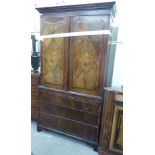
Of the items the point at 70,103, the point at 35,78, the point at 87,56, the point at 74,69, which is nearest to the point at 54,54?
the point at 74,69

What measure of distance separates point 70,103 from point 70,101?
0.03 meters

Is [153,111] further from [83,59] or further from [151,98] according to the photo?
[83,59]

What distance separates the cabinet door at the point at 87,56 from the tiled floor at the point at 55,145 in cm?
79

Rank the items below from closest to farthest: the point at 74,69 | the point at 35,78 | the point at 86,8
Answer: the point at 86,8
the point at 74,69
the point at 35,78

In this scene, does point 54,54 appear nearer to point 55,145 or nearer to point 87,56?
point 87,56

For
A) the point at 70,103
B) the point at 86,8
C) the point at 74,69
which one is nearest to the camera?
the point at 86,8

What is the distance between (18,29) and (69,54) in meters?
1.47

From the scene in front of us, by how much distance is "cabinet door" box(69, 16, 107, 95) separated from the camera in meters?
1.76

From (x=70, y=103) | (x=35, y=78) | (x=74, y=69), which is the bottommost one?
(x=70, y=103)

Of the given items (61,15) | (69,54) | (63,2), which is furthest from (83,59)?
(63,2)

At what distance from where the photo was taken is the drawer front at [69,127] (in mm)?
2004

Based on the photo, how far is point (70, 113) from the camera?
2.08 meters

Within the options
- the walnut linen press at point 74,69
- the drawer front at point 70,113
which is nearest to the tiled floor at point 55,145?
the walnut linen press at point 74,69

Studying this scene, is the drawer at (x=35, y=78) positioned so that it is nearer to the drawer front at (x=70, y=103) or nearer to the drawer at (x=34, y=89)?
the drawer at (x=34, y=89)
